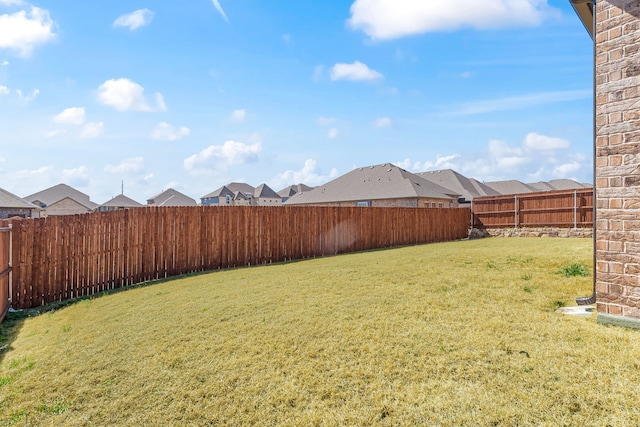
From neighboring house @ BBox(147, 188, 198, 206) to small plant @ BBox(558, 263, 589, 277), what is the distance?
190 ft

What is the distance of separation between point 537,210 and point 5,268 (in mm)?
19255

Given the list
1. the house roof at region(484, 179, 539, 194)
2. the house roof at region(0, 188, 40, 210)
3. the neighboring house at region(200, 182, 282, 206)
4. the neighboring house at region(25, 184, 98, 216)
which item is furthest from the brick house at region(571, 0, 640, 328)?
the neighboring house at region(200, 182, 282, 206)

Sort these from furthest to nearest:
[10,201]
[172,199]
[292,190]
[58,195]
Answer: [292,190] < [172,199] < [58,195] < [10,201]

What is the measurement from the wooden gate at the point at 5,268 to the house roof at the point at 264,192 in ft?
179

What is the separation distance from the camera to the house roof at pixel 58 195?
162 feet

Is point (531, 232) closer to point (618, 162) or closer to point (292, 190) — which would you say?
point (618, 162)

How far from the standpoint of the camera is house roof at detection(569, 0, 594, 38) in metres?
4.59

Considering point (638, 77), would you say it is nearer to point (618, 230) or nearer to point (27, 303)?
point (618, 230)

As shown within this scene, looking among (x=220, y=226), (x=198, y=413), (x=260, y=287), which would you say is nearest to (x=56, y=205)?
(x=220, y=226)

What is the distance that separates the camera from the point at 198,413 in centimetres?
281

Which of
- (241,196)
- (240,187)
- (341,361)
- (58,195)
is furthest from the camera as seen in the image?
(240,187)

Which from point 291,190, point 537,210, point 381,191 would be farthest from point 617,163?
point 291,190

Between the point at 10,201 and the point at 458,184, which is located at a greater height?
the point at 458,184

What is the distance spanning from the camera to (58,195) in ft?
167
